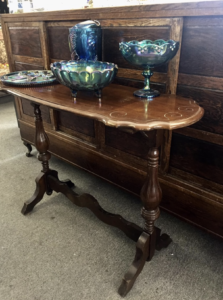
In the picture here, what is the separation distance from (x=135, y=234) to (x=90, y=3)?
1.43m

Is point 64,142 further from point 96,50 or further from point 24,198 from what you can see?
point 96,50

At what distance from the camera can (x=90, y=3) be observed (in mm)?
1678

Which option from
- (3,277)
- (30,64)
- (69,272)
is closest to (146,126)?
(69,272)

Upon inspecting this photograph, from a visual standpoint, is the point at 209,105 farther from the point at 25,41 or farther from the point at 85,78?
the point at 25,41

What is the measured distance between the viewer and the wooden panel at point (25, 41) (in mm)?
1728

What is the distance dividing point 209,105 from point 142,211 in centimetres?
53

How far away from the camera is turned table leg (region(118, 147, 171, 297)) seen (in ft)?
3.31

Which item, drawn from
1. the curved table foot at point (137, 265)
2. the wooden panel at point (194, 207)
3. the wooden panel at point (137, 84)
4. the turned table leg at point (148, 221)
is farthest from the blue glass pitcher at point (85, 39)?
the curved table foot at point (137, 265)

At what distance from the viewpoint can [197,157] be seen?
3.97 feet

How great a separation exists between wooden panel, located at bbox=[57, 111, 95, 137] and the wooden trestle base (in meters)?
0.28

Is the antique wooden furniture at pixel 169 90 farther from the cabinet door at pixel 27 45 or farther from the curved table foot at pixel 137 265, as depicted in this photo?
the curved table foot at pixel 137 265

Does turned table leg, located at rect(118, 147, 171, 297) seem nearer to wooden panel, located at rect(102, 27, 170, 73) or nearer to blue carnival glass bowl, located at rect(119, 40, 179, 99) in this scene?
blue carnival glass bowl, located at rect(119, 40, 179, 99)

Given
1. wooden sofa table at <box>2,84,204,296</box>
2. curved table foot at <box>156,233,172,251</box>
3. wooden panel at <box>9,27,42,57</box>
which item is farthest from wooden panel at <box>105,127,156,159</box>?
wooden panel at <box>9,27,42,57</box>

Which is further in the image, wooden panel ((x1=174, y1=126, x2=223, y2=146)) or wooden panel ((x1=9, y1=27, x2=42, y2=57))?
wooden panel ((x1=9, y1=27, x2=42, y2=57))
